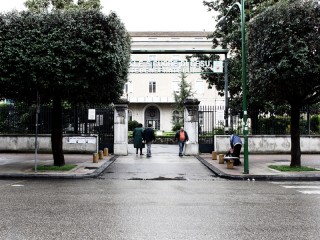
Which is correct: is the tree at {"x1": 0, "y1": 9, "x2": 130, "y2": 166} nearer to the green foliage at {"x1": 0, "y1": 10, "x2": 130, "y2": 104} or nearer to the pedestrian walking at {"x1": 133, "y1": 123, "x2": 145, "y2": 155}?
the green foliage at {"x1": 0, "y1": 10, "x2": 130, "y2": 104}

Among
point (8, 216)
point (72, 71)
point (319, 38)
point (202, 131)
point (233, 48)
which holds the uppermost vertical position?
point (233, 48)

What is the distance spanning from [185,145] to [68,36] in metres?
10.4

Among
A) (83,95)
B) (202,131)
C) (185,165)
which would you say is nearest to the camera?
(83,95)

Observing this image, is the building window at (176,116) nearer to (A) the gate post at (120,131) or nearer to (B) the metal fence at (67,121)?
(B) the metal fence at (67,121)

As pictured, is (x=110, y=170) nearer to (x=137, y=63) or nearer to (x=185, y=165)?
(x=185, y=165)

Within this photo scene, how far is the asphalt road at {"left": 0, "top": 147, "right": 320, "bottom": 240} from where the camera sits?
6062mm

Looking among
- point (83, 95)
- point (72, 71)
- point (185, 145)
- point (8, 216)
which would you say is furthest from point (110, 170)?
point (8, 216)

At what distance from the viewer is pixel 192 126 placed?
22.1 m

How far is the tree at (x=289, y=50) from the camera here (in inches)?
533

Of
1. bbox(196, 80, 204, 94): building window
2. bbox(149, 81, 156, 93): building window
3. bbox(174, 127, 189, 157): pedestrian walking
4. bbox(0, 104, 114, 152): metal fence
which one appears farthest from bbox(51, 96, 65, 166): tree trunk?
bbox(196, 80, 204, 94): building window

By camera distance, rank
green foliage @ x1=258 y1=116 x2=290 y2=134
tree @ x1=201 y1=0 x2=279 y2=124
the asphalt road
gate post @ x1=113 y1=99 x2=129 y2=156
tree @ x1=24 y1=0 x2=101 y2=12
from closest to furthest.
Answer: the asphalt road → gate post @ x1=113 y1=99 x2=129 y2=156 → green foliage @ x1=258 y1=116 x2=290 y2=134 → tree @ x1=201 y1=0 x2=279 y2=124 → tree @ x1=24 y1=0 x2=101 y2=12

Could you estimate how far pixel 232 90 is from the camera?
27.7 meters

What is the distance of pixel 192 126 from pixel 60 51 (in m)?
10.2

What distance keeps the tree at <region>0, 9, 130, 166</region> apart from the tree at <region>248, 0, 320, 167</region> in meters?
5.20
